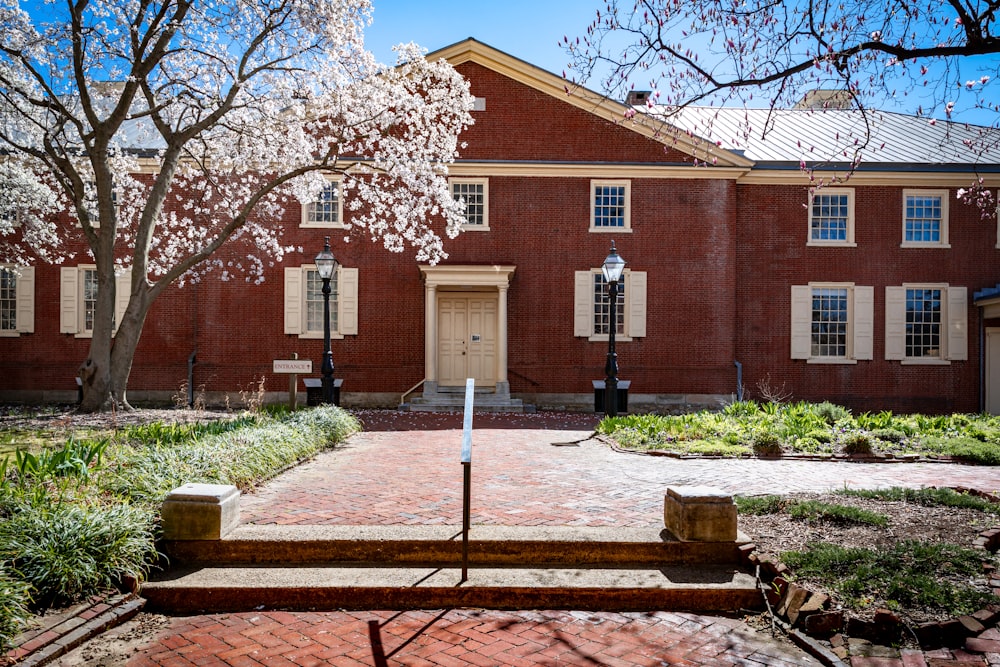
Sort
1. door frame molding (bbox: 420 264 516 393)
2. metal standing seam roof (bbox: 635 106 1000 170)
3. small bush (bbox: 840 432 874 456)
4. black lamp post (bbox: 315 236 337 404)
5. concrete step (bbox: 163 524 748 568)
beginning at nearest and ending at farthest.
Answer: concrete step (bbox: 163 524 748 568), small bush (bbox: 840 432 874 456), black lamp post (bbox: 315 236 337 404), door frame molding (bbox: 420 264 516 393), metal standing seam roof (bbox: 635 106 1000 170)

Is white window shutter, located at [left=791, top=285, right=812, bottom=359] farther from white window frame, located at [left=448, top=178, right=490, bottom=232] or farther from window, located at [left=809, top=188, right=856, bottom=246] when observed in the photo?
white window frame, located at [left=448, top=178, right=490, bottom=232]

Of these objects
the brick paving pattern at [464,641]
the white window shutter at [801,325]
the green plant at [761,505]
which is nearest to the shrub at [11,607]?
the brick paving pattern at [464,641]

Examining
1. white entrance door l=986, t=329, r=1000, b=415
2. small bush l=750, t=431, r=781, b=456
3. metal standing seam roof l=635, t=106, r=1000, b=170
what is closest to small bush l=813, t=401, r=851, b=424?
small bush l=750, t=431, r=781, b=456

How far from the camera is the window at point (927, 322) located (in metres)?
19.0

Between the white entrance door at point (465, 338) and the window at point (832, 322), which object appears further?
the window at point (832, 322)

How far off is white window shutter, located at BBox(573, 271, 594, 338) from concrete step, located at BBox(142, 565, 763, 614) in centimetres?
Answer: 1413

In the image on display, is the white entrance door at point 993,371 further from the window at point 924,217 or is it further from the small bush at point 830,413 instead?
the small bush at point 830,413

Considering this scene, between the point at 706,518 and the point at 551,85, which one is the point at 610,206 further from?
the point at 706,518

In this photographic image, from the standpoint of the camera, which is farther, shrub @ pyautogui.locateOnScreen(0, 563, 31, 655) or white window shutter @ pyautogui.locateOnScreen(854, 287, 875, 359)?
white window shutter @ pyautogui.locateOnScreen(854, 287, 875, 359)

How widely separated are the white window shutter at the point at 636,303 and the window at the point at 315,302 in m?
7.32

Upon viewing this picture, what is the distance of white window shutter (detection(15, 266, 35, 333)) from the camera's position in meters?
18.4

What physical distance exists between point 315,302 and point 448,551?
1473 cm

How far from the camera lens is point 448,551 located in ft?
16.1

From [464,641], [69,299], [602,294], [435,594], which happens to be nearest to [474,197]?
[602,294]
